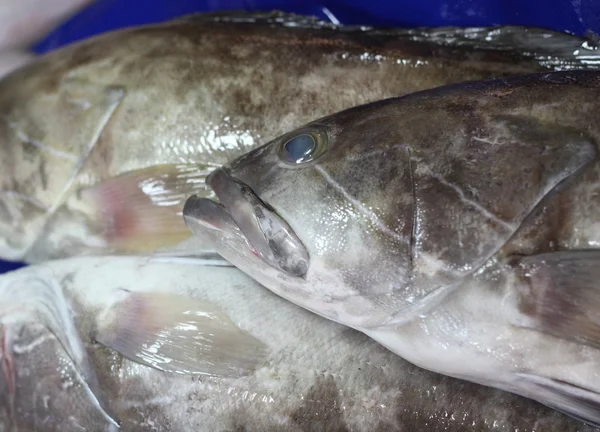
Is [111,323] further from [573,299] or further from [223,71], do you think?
[573,299]

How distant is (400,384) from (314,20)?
1.13 meters

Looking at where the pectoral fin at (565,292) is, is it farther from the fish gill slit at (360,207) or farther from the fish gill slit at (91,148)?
the fish gill slit at (91,148)

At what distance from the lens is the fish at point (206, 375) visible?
1.31m

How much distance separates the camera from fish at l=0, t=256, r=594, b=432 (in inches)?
51.8

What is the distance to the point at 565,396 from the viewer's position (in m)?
1.10

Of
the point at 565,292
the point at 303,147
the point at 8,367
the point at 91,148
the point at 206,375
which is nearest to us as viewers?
the point at 565,292

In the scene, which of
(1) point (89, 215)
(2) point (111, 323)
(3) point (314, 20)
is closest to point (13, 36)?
(1) point (89, 215)

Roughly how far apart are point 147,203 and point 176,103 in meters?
0.29

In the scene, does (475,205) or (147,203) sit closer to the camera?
(475,205)

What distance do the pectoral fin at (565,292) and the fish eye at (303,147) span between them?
1.42 feet

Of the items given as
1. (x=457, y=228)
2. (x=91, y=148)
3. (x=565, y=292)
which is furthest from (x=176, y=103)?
(x=565, y=292)

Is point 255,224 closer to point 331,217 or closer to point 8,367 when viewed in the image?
point 331,217

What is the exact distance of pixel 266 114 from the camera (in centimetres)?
162

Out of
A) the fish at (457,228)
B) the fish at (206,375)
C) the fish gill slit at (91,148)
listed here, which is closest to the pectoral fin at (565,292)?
the fish at (457,228)
